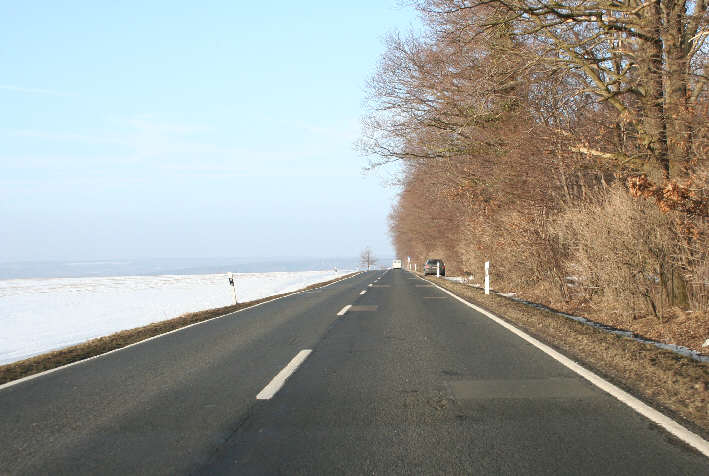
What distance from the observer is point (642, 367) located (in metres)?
5.95

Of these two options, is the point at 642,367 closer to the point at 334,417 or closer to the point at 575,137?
the point at 334,417

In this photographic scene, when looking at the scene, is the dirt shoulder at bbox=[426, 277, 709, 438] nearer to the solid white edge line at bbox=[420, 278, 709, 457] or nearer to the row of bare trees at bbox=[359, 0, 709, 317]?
the solid white edge line at bbox=[420, 278, 709, 457]

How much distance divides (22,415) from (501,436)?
14.3 ft

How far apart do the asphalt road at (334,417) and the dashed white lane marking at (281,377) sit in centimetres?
7

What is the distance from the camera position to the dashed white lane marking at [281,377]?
525cm

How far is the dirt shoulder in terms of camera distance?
4560mm

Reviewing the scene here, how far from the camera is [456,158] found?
2194cm

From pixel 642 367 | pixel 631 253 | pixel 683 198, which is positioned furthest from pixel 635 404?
pixel 631 253

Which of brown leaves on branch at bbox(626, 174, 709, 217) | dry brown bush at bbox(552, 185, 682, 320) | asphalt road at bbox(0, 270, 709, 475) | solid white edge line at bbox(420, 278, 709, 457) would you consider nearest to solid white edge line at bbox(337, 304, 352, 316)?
asphalt road at bbox(0, 270, 709, 475)

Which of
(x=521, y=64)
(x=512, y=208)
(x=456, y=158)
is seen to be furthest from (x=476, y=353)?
(x=456, y=158)

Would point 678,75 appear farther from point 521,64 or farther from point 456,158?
point 456,158

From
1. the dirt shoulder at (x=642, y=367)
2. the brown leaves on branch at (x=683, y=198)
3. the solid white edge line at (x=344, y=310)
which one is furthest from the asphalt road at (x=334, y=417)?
the solid white edge line at (x=344, y=310)

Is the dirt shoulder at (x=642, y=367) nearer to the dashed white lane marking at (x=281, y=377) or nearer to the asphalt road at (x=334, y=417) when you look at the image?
the asphalt road at (x=334, y=417)

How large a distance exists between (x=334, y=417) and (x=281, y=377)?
5.53 ft
